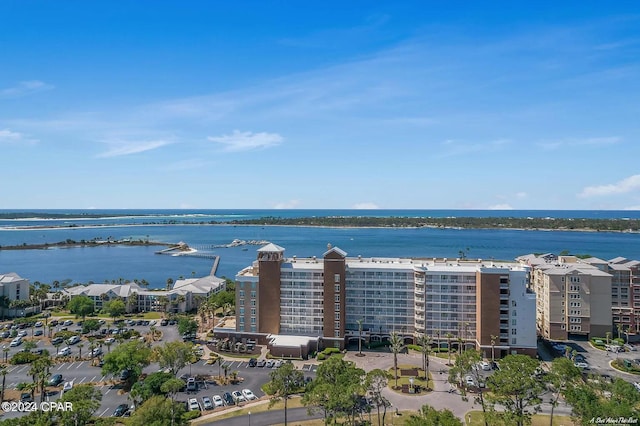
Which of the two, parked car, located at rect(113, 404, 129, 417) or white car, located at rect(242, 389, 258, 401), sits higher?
parked car, located at rect(113, 404, 129, 417)

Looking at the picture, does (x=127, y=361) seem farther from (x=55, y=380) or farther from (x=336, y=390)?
(x=336, y=390)

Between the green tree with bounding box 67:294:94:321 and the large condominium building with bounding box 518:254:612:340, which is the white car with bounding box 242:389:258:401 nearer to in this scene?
the green tree with bounding box 67:294:94:321

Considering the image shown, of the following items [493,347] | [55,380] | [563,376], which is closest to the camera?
[563,376]

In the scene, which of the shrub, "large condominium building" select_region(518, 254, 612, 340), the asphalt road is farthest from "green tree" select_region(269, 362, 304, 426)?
"large condominium building" select_region(518, 254, 612, 340)

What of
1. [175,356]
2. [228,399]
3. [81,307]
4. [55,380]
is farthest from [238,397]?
[81,307]

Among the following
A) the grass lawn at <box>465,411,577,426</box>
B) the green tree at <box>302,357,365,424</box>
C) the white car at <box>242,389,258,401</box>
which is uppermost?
the green tree at <box>302,357,365,424</box>

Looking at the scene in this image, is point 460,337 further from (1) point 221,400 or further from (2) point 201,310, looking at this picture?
(2) point 201,310
